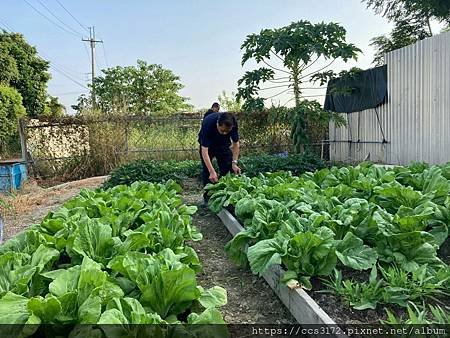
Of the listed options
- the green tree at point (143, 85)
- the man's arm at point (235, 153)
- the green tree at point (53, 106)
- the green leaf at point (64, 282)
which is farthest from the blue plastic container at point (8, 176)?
the green tree at point (143, 85)

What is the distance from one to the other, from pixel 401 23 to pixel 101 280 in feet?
42.8

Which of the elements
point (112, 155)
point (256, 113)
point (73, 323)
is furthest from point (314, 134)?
point (73, 323)

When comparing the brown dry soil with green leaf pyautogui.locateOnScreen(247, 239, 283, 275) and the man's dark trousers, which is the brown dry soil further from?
the man's dark trousers

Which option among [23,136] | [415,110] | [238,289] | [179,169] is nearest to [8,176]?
[23,136]

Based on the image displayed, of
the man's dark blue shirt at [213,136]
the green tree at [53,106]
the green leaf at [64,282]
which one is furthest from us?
the green tree at [53,106]

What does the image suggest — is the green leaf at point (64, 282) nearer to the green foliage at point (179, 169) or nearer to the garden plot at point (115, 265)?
the garden plot at point (115, 265)

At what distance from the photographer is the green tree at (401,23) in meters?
11.8

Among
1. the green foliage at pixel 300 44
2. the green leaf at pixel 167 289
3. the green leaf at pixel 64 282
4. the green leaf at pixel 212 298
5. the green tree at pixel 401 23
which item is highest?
the green tree at pixel 401 23

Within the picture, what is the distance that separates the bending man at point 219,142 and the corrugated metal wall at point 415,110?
3509 millimetres

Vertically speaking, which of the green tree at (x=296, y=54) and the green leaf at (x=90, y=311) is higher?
the green tree at (x=296, y=54)

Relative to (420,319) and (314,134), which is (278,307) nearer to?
(420,319)

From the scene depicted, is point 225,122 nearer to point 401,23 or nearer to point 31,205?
point 31,205

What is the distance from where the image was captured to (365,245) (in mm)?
2408

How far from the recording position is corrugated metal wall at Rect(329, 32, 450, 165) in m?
6.33
